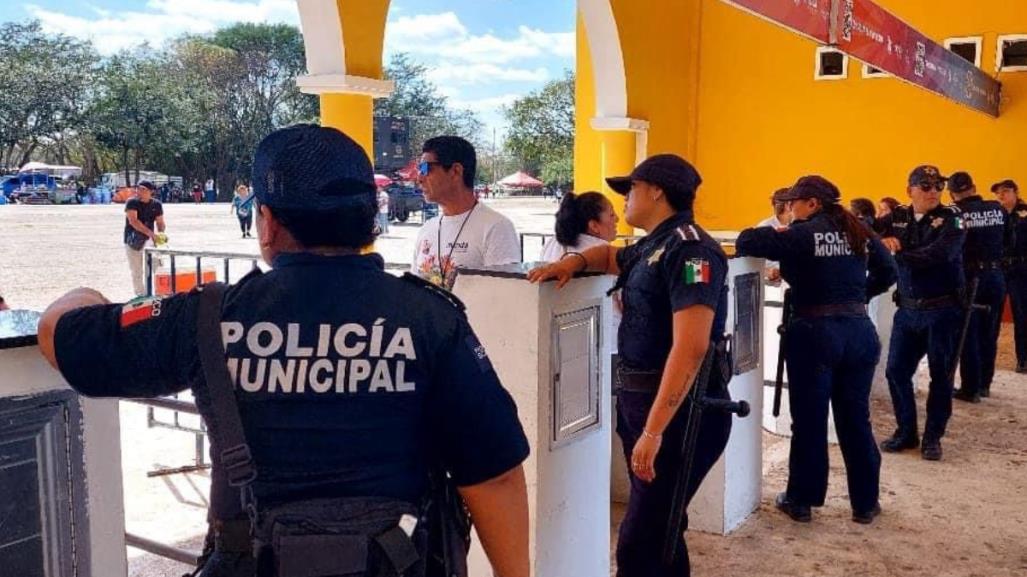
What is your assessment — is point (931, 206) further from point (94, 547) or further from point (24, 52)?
point (24, 52)

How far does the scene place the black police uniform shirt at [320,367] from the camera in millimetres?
1270

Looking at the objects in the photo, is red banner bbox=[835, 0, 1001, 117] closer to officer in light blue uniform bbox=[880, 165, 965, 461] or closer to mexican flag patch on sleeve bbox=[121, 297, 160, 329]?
officer in light blue uniform bbox=[880, 165, 965, 461]

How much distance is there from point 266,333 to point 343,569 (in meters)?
0.35

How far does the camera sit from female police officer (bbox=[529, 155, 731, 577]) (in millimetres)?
2375

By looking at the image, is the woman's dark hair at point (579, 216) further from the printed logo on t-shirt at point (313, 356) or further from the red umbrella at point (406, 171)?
the red umbrella at point (406, 171)

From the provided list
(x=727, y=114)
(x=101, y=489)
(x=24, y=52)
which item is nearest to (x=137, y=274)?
(x=727, y=114)

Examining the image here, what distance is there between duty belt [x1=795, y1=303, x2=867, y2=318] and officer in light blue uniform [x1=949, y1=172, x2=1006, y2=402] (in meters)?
2.24

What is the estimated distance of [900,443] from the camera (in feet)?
16.4

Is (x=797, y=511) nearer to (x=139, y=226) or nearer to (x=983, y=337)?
(x=983, y=337)

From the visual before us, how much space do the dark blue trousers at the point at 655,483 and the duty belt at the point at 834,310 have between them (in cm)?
120

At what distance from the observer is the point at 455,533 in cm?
144

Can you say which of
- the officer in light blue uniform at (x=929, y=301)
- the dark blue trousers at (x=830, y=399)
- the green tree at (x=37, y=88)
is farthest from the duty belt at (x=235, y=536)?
the green tree at (x=37, y=88)

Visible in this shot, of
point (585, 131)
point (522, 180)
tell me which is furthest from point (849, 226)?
point (522, 180)

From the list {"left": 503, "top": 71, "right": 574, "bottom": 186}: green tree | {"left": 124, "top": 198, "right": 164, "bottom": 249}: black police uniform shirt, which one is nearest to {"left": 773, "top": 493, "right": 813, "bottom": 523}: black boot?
{"left": 124, "top": 198, "right": 164, "bottom": 249}: black police uniform shirt
